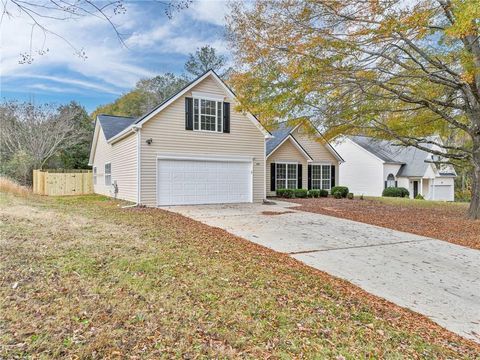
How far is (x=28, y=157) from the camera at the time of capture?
21.6 m

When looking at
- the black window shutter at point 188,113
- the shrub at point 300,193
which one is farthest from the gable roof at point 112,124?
the shrub at point 300,193

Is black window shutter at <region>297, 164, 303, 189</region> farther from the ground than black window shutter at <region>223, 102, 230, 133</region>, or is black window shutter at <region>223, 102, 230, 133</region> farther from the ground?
black window shutter at <region>223, 102, 230, 133</region>

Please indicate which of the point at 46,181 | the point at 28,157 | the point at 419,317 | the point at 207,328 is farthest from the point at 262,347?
the point at 28,157

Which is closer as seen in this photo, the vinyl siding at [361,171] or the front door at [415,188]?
the vinyl siding at [361,171]

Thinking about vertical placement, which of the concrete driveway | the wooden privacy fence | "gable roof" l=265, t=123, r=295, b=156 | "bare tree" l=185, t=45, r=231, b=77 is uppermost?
"bare tree" l=185, t=45, r=231, b=77

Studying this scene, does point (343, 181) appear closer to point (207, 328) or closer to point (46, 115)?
point (46, 115)

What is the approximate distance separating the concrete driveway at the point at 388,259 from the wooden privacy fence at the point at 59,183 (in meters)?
12.9

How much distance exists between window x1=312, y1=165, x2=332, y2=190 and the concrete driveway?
36.2 feet

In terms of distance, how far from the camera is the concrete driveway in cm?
A: 424

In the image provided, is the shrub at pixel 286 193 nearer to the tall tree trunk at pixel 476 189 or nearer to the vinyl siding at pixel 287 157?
the vinyl siding at pixel 287 157

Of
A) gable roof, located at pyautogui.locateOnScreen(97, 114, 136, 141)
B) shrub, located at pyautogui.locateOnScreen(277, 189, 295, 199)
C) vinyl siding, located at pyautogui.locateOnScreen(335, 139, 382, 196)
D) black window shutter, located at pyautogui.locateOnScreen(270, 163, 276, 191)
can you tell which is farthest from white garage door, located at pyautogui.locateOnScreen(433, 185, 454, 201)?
gable roof, located at pyautogui.locateOnScreen(97, 114, 136, 141)

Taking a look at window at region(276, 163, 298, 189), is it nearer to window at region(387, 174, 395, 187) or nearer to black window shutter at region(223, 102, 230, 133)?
black window shutter at region(223, 102, 230, 133)

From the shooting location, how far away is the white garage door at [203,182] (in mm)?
13305

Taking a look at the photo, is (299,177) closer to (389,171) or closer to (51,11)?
(389,171)
